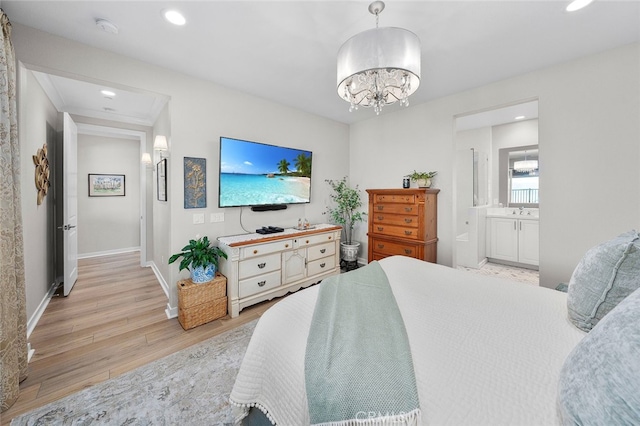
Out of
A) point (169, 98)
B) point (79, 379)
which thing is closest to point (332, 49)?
point (169, 98)

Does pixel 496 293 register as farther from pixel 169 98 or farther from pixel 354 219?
pixel 169 98

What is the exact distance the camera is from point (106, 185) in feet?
17.0

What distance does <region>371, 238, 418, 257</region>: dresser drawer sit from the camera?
11.0 ft

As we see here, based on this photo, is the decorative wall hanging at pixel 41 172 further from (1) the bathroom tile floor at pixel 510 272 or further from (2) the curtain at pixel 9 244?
(1) the bathroom tile floor at pixel 510 272

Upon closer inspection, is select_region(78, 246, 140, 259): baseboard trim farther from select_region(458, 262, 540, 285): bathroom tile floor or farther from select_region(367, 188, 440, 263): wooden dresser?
select_region(458, 262, 540, 285): bathroom tile floor

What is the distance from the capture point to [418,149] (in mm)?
3652

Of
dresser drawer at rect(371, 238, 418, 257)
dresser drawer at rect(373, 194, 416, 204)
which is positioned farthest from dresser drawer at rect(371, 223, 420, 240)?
dresser drawer at rect(373, 194, 416, 204)

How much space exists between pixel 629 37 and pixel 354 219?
3.43m

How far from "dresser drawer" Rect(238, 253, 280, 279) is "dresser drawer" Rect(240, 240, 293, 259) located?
57mm

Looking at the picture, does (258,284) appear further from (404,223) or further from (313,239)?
(404,223)

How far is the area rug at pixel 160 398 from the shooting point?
4.85 ft

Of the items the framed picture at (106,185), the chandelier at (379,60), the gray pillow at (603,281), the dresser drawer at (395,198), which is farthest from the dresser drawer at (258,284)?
the framed picture at (106,185)

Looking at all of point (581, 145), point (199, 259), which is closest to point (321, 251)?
point (199, 259)

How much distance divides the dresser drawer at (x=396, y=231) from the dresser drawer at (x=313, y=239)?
0.69 meters
